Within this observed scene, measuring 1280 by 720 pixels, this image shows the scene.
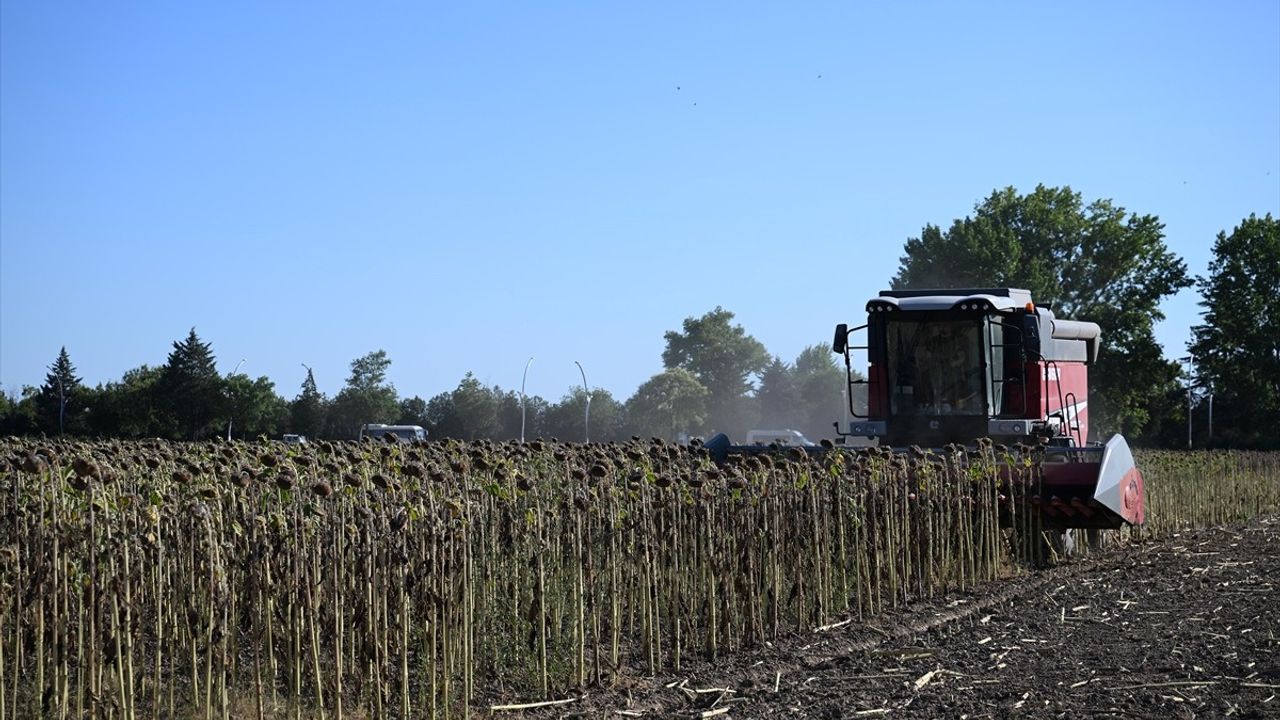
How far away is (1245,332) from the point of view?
67.0m

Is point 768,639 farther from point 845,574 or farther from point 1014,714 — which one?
point 1014,714

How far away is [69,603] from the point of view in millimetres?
7629

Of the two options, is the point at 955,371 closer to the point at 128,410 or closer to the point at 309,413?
the point at 128,410

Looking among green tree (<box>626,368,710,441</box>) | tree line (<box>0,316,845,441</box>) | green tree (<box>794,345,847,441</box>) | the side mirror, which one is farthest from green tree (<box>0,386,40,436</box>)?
green tree (<box>794,345,847,441</box>)

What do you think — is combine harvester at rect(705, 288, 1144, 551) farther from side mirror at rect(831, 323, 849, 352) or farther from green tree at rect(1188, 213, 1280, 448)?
green tree at rect(1188, 213, 1280, 448)

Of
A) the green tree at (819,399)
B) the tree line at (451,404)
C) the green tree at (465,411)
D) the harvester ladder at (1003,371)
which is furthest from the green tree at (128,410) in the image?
the green tree at (819,399)

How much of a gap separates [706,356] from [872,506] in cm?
13953

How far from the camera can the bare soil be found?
891cm

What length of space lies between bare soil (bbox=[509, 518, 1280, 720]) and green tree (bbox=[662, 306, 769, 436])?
13593 centimetres

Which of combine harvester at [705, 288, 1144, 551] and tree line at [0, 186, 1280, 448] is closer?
combine harvester at [705, 288, 1144, 551]

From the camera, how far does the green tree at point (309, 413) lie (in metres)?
73.5

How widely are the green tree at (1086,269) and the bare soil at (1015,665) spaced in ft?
161

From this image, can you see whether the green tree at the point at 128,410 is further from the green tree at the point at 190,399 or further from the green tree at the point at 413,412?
the green tree at the point at 413,412

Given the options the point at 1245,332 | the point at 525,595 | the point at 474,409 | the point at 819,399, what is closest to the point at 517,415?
the point at 474,409
